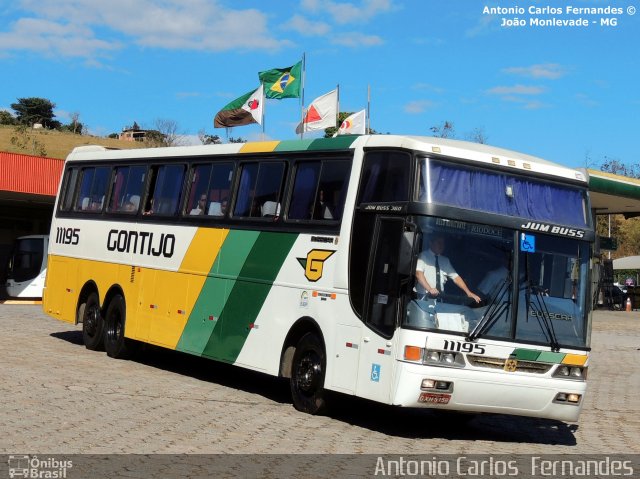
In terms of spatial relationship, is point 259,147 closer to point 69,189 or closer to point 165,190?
point 165,190

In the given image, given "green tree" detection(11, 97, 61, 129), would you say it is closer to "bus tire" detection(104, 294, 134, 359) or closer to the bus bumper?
"bus tire" detection(104, 294, 134, 359)

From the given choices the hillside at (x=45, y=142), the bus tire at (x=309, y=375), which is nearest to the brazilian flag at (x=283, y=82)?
the bus tire at (x=309, y=375)

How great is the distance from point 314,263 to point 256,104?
56.2 feet

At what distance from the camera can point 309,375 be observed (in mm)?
12469

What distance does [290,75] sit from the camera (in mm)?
30578

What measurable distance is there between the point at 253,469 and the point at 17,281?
1221 inches

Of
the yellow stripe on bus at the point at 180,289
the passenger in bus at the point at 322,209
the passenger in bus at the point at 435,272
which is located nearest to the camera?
the passenger in bus at the point at 435,272

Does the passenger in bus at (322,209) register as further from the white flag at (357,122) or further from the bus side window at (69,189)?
the white flag at (357,122)

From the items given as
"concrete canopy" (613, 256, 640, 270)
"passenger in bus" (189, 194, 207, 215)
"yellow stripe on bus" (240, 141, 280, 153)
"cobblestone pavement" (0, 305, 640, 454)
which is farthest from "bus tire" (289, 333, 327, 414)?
"concrete canopy" (613, 256, 640, 270)

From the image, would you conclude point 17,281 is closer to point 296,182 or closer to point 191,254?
point 191,254

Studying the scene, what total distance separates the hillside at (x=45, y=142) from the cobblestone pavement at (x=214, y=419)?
8023 cm

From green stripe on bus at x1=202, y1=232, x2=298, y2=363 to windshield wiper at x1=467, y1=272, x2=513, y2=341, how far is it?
3.04 meters

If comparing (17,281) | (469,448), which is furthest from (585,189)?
(17,281)

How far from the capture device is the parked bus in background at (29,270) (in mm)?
37656
